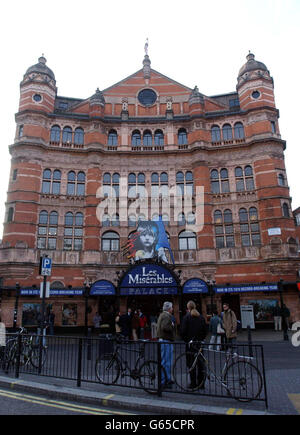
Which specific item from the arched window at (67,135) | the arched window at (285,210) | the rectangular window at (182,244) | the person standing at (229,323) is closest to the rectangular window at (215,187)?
the rectangular window at (182,244)

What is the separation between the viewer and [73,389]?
23.4 feet

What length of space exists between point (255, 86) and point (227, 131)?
4922 millimetres

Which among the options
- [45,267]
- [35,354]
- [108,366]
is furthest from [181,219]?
[108,366]

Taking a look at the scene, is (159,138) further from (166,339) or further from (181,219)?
(166,339)

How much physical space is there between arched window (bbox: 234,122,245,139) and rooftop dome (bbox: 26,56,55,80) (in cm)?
1848

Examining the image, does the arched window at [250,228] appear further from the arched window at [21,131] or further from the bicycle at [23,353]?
the arched window at [21,131]

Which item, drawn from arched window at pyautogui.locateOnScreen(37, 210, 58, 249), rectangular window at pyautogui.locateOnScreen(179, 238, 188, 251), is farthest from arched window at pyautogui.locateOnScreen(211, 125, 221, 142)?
arched window at pyautogui.locateOnScreen(37, 210, 58, 249)

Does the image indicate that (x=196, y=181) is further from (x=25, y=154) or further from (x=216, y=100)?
(x=25, y=154)

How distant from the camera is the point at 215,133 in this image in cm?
2850

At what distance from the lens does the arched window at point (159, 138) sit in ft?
95.1

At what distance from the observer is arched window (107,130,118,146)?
2897 centimetres
